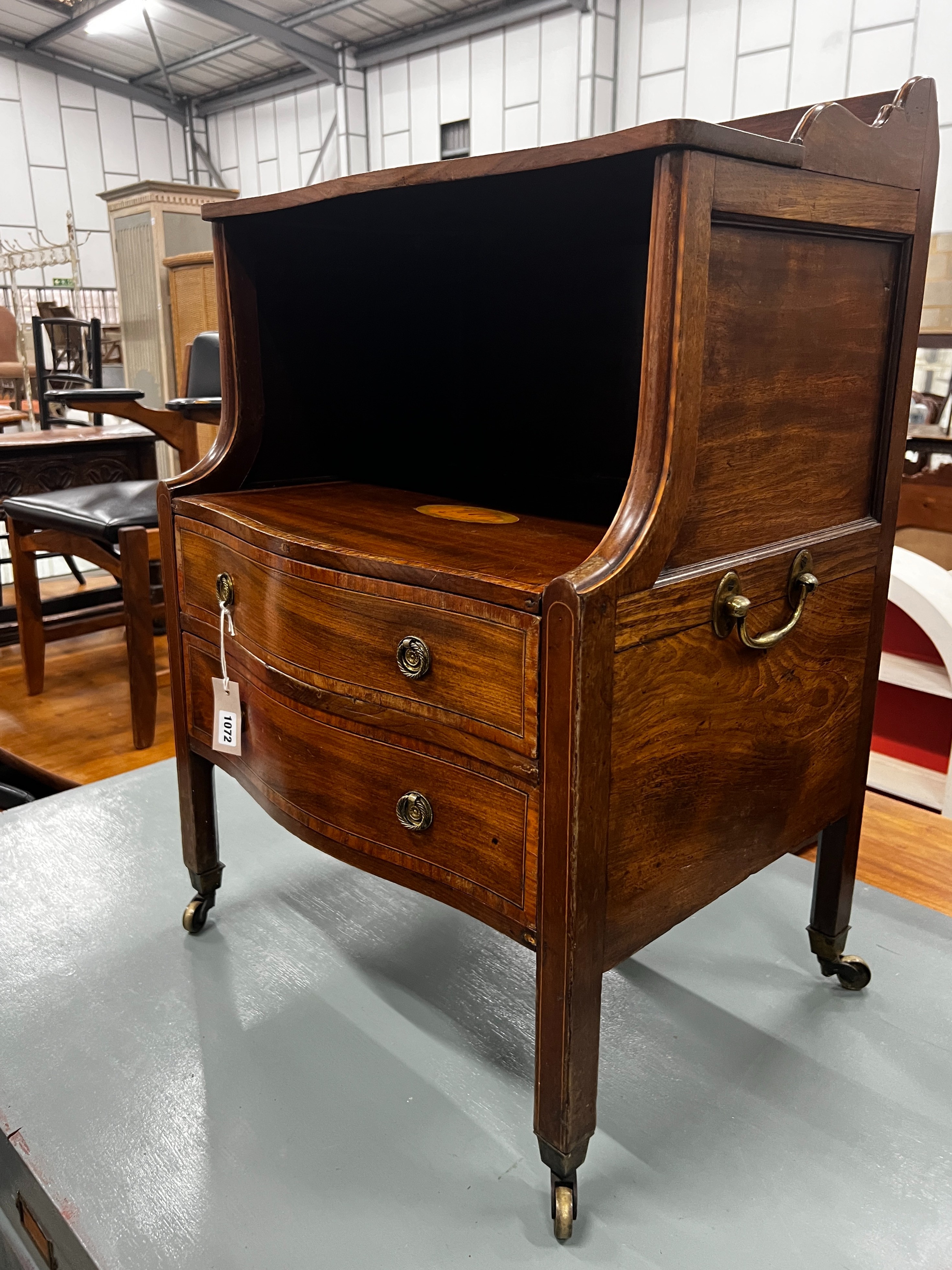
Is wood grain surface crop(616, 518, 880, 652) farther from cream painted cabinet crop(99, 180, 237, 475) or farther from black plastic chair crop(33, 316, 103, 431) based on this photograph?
cream painted cabinet crop(99, 180, 237, 475)

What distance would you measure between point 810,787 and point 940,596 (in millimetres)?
1143

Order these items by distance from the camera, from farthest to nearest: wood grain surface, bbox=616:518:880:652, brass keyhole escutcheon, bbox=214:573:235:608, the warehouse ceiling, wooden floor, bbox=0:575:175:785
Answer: the warehouse ceiling → wooden floor, bbox=0:575:175:785 → brass keyhole escutcheon, bbox=214:573:235:608 → wood grain surface, bbox=616:518:880:652

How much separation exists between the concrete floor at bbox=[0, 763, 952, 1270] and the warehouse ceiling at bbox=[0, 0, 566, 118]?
21.3 ft

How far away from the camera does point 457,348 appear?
4.96 ft

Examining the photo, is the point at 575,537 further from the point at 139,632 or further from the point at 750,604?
the point at 139,632

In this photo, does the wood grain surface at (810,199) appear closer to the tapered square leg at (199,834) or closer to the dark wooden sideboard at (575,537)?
the dark wooden sideboard at (575,537)

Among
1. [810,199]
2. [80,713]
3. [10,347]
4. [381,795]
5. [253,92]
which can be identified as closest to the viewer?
[810,199]

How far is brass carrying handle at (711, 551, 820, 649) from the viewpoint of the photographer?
96 centimetres

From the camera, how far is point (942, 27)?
4.73 metres

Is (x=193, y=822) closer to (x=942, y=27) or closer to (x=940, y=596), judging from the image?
(x=940, y=596)

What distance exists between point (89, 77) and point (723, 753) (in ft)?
38.0

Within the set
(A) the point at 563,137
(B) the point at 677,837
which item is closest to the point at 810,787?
(B) the point at 677,837

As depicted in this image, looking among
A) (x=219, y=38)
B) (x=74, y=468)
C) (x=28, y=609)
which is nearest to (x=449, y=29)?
(x=219, y=38)

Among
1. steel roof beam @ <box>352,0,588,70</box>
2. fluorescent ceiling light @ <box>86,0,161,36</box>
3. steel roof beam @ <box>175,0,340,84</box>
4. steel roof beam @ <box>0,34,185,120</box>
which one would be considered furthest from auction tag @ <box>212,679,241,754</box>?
steel roof beam @ <box>0,34,185,120</box>
